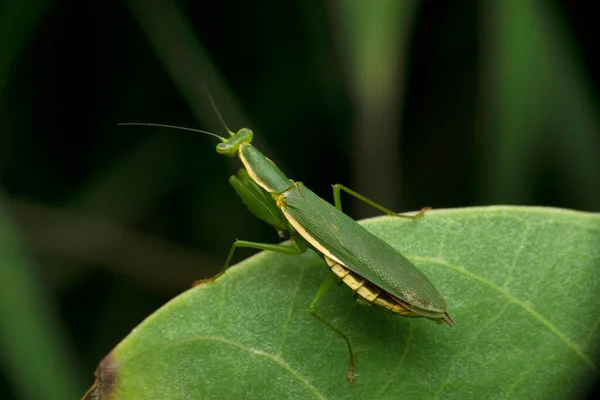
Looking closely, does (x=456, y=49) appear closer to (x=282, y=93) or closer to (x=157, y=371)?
(x=282, y=93)

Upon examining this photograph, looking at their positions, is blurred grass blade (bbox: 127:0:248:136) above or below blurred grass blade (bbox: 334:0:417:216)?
above

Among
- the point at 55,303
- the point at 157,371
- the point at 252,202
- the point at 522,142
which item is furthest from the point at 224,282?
the point at 522,142

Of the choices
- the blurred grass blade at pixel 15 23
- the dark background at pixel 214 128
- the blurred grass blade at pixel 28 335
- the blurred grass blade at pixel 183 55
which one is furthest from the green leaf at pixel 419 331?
the blurred grass blade at pixel 15 23

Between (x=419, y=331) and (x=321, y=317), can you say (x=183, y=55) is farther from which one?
(x=419, y=331)

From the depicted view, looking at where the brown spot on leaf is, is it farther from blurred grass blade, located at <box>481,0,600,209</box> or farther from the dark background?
blurred grass blade, located at <box>481,0,600,209</box>

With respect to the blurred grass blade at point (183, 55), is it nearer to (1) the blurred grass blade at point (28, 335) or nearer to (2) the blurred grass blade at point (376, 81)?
(2) the blurred grass blade at point (376, 81)

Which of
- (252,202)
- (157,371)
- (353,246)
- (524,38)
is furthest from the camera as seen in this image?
(524,38)

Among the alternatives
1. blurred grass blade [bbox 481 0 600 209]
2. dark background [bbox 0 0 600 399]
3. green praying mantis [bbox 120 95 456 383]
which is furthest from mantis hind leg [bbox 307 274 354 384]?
blurred grass blade [bbox 481 0 600 209]
